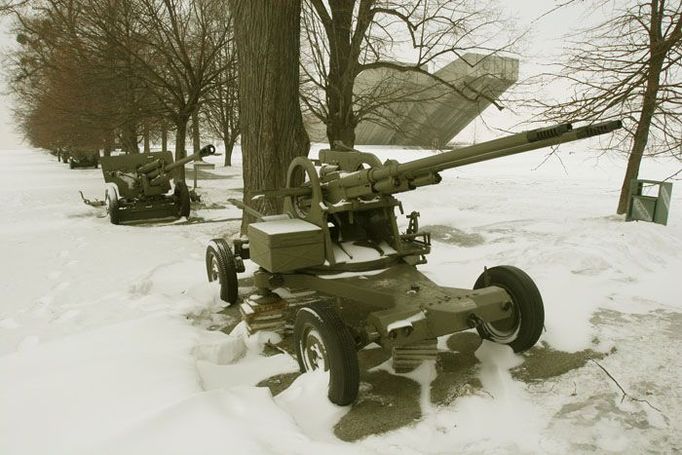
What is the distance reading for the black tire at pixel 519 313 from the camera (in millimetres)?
3959

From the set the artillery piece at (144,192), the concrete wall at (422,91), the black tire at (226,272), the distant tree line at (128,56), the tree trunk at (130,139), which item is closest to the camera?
the black tire at (226,272)

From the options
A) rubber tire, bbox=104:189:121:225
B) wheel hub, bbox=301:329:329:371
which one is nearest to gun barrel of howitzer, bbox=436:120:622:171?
wheel hub, bbox=301:329:329:371

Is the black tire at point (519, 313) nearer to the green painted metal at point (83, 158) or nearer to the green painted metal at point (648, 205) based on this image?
the green painted metal at point (648, 205)

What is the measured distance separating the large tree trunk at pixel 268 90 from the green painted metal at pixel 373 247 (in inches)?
87.1

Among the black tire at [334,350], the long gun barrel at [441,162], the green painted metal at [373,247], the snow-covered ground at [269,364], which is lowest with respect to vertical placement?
the snow-covered ground at [269,364]

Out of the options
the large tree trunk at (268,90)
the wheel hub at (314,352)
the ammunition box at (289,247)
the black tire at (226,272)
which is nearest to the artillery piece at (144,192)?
the large tree trunk at (268,90)

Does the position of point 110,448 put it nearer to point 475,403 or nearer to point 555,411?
point 475,403

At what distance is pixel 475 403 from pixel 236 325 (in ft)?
8.42

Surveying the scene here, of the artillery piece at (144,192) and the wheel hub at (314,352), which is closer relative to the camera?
the wheel hub at (314,352)

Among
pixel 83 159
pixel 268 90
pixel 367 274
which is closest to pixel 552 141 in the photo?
pixel 367 274

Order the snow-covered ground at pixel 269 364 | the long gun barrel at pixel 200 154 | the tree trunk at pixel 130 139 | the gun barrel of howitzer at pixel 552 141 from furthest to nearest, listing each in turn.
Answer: the tree trunk at pixel 130 139, the long gun barrel at pixel 200 154, the snow-covered ground at pixel 269 364, the gun barrel of howitzer at pixel 552 141

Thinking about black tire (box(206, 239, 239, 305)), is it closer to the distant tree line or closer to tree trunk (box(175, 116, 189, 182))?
the distant tree line

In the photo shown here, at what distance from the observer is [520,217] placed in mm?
10492

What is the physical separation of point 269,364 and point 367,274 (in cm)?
115
